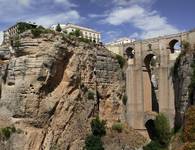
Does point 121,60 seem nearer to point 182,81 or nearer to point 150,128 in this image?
point 150,128

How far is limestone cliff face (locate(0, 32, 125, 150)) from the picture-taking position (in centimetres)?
3550

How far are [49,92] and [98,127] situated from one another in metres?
6.08

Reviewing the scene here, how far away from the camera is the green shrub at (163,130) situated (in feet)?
128

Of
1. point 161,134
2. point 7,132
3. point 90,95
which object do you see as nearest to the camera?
point 7,132

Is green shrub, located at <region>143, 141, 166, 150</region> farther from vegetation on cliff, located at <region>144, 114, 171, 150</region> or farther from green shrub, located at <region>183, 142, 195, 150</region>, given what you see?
green shrub, located at <region>183, 142, 195, 150</region>

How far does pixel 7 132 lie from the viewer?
34812 mm

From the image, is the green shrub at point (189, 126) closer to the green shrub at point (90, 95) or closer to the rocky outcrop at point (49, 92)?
the rocky outcrop at point (49, 92)

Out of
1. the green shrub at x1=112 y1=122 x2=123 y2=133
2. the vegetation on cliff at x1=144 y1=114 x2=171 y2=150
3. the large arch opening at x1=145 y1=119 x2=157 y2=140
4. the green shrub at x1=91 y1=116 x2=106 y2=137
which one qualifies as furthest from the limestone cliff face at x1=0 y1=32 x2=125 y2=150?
the vegetation on cliff at x1=144 y1=114 x2=171 y2=150

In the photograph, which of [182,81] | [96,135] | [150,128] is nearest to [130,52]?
[150,128]

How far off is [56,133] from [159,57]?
1286 cm

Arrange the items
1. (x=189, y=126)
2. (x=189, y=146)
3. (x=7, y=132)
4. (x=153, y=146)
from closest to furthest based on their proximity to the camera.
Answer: (x=189, y=146)
(x=189, y=126)
(x=7, y=132)
(x=153, y=146)

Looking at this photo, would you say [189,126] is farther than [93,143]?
No

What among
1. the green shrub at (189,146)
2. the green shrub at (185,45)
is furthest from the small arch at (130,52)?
the green shrub at (189,146)

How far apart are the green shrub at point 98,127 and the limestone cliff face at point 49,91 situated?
52 centimetres
